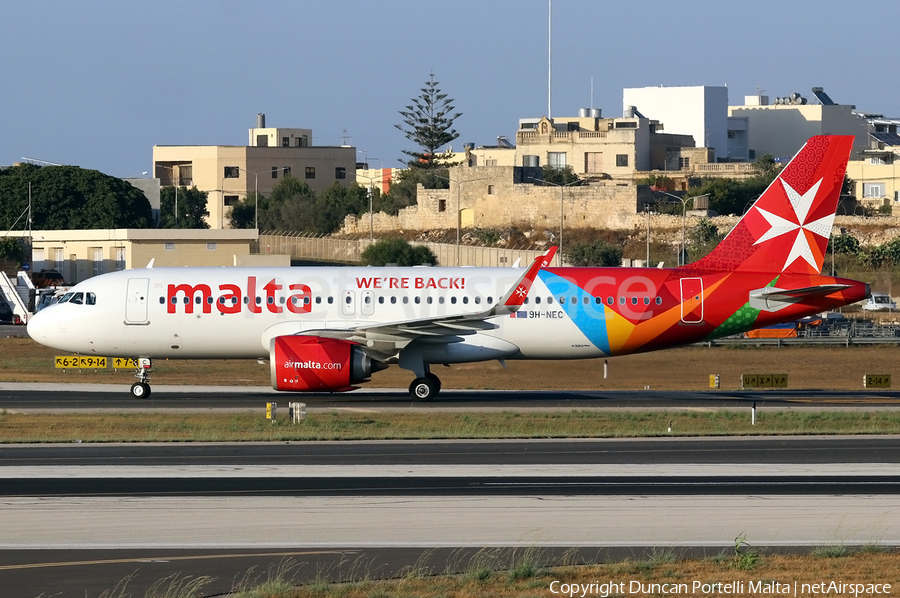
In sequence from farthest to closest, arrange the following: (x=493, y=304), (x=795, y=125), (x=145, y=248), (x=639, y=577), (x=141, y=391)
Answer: (x=795, y=125)
(x=145, y=248)
(x=141, y=391)
(x=493, y=304)
(x=639, y=577)

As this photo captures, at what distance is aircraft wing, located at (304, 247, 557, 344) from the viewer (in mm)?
35656

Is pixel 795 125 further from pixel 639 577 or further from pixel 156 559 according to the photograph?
pixel 156 559

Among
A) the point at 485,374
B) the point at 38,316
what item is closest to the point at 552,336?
the point at 485,374

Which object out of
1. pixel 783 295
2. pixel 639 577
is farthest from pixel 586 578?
pixel 783 295

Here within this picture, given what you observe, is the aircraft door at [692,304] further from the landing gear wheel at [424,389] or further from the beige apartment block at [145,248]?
the beige apartment block at [145,248]

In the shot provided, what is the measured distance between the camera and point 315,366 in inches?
1415

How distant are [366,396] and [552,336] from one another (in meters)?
6.76

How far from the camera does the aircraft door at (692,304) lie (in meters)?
37.7

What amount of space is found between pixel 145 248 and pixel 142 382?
51.5 m

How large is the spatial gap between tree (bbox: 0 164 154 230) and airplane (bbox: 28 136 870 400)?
93.9 metres

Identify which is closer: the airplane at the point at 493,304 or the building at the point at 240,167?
the airplane at the point at 493,304

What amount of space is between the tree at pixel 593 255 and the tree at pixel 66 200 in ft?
159

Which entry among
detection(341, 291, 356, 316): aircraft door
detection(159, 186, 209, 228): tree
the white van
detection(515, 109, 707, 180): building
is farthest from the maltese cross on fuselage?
detection(159, 186, 209, 228): tree

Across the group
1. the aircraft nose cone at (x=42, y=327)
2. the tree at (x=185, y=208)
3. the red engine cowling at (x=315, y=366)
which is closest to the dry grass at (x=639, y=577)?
the red engine cowling at (x=315, y=366)
